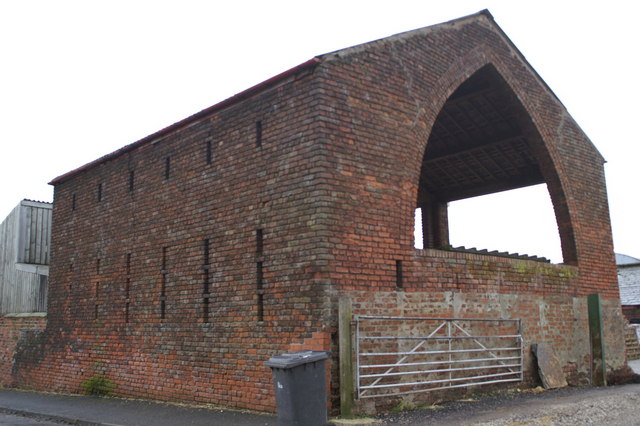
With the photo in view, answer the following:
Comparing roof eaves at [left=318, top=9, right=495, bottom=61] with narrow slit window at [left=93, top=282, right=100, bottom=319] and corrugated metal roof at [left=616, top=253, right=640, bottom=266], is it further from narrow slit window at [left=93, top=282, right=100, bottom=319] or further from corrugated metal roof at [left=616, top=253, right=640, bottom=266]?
corrugated metal roof at [left=616, top=253, right=640, bottom=266]

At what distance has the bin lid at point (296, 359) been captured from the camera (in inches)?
283

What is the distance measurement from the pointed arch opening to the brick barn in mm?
67

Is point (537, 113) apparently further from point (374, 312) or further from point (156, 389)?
point (156, 389)

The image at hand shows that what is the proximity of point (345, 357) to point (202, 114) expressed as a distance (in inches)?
203

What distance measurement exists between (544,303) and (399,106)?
4945 millimetres

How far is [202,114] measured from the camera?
11031 millimetres

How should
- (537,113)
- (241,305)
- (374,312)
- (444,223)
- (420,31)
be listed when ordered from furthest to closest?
1. (444,223)
2. (537,113)
3. (420,31)
4. (241,305)
5. (374,312)

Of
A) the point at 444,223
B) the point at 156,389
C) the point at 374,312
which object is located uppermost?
the point at 444,223

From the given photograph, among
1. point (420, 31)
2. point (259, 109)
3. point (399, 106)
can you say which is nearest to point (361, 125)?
point (399, 106)

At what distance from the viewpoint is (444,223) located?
61.7 ft

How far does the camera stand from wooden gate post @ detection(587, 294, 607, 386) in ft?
41.2

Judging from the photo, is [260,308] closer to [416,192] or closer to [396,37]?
Result: [416,192]

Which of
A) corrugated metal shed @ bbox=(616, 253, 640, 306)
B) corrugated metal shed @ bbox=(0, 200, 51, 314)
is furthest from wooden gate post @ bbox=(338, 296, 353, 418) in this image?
corrugated metal shed @ bbox=(616, 253, 640, 306)

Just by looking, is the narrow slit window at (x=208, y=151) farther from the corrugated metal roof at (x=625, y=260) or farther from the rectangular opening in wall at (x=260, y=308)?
the corrugated metal roof at (x=625, y=260)
